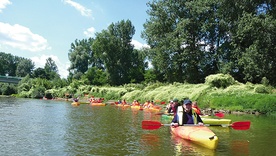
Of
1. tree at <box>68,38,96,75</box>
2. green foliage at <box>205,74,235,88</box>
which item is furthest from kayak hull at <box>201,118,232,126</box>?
tree at <box>68,38,96,75</box>

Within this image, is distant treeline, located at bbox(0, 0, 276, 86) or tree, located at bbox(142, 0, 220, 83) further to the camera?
tree, located at bbox(142, 0, 220, 83)

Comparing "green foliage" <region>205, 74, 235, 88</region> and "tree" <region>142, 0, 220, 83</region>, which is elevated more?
"tree" <region>142, 0, 220, 83</region>

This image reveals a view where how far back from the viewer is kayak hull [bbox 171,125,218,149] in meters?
9.27

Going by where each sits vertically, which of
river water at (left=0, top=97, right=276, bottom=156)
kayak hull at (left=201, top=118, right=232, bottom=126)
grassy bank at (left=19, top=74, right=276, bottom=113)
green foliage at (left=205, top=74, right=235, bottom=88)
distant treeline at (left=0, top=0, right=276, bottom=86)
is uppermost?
distant treeline at (left=0, top=0, right=276, bottom=86)

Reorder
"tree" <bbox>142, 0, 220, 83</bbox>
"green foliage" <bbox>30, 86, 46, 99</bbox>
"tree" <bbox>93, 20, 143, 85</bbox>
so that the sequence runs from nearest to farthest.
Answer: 1. "tree" <bbox>142, 0, 220, 83</bbox>
2. "green foliage" <bbox>30, 86, 46, 99</bbox>
3. "tree" <bbox>93, 20, 143, 85</bbox>

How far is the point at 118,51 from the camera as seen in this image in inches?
2267

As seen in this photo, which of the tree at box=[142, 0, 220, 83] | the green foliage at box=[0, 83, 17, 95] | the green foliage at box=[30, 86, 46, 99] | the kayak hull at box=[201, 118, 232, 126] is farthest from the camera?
the green foliage at box=[0, 83, 17, 95]

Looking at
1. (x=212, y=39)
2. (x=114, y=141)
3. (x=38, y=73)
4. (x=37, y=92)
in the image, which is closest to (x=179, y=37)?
(x=212, y=39)

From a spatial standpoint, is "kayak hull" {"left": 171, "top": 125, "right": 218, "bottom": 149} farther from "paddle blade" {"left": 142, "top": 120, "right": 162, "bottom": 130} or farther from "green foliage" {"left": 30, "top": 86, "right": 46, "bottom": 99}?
"green foliage" {"left": 30, "top": 86, "right": 46, "bottom": 99}

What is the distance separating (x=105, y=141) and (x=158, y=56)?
28307mm

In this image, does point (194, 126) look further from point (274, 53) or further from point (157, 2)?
point (157, 2)

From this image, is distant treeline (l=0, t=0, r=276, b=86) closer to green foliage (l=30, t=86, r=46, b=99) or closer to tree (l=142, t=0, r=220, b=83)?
tree (l=142, t=0, r=220, b=83)

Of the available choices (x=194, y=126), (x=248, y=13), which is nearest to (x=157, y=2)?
(x=248, y=13)

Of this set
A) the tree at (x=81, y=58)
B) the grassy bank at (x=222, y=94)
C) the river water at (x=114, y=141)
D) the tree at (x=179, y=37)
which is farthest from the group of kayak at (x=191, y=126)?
the tree at (x=81, y=58)
